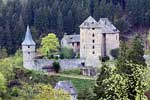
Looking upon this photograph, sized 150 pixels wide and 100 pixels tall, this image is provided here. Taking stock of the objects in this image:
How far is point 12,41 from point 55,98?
45.7 m

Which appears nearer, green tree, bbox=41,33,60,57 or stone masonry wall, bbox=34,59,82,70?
stone masonry wall, bbox=34,59,82,70

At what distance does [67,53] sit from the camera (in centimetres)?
5978

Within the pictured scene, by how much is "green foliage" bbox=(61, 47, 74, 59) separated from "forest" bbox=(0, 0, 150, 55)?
11.3 meters

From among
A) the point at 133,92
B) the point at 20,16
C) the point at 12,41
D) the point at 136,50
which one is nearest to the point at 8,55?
the point at 12,41

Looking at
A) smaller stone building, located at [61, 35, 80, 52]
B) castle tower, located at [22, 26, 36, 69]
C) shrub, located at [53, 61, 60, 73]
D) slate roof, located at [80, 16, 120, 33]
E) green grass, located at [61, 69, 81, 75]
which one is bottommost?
green grass, located at [61, 69, 81, 75]

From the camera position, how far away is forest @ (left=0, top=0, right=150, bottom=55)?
240 feet

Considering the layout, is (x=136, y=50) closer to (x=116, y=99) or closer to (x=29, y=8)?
(x=116, y=99)

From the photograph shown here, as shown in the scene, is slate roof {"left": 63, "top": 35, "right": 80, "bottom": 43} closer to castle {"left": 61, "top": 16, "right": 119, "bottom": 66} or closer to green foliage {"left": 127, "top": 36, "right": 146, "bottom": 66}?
castle {"left": 61, "top": 16, "right": 119, "bottom": 66}

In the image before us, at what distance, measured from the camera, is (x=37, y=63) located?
57125mm

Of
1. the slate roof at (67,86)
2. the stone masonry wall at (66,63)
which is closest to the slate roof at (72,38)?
the stone masonry wall at (66,63)

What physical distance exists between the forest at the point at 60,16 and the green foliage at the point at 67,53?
11.3 meters

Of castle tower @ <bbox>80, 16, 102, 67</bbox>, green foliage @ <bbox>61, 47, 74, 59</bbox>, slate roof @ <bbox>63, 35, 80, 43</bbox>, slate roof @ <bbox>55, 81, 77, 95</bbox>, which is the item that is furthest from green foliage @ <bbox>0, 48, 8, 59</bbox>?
slate roof @ <bbox>55, 81, 77, 95</bbox>

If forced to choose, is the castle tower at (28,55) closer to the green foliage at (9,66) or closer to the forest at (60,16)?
the green foliage at (9,66)

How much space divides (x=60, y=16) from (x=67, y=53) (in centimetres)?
1627
